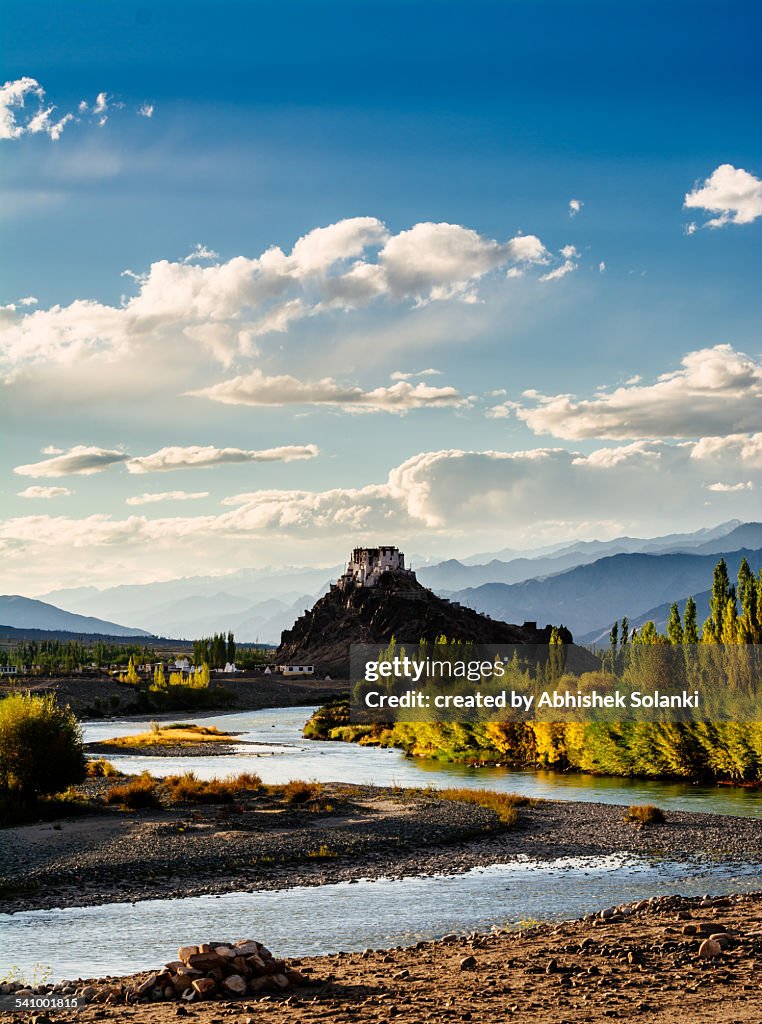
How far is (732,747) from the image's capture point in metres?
69.0

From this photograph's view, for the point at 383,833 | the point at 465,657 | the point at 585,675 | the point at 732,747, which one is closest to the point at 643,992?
the point at 383,833

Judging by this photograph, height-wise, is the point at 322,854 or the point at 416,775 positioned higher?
the point at 322,854

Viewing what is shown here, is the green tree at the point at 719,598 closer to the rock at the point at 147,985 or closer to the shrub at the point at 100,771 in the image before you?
the shrub at the point at 100,771

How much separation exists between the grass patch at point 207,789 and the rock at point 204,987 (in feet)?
116

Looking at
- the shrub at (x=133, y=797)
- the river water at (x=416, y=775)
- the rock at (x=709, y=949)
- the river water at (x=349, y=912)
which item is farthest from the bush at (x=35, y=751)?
the rock at (x=709, y=949)

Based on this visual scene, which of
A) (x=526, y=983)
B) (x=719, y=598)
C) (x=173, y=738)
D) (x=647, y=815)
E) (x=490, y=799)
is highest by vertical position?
(x=719, y=598)

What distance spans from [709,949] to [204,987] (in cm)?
1161

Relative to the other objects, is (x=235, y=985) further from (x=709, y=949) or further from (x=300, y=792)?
(x=300, y=792)

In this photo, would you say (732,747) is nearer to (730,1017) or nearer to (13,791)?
(13,791)

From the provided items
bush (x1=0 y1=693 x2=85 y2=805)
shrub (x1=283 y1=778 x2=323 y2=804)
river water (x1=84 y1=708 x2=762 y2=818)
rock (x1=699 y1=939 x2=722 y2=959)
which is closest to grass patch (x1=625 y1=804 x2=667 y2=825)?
river water (x1=84 y1=708 x2=762 y2=818)

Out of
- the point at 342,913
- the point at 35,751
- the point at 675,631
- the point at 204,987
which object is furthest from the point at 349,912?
the point at 675,631

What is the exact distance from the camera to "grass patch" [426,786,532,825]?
53.6 meters

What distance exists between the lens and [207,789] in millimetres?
58281

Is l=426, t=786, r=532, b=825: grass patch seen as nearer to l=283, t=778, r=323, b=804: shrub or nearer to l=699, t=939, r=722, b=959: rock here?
l=283, t=778, r=323, b=804: shrub
